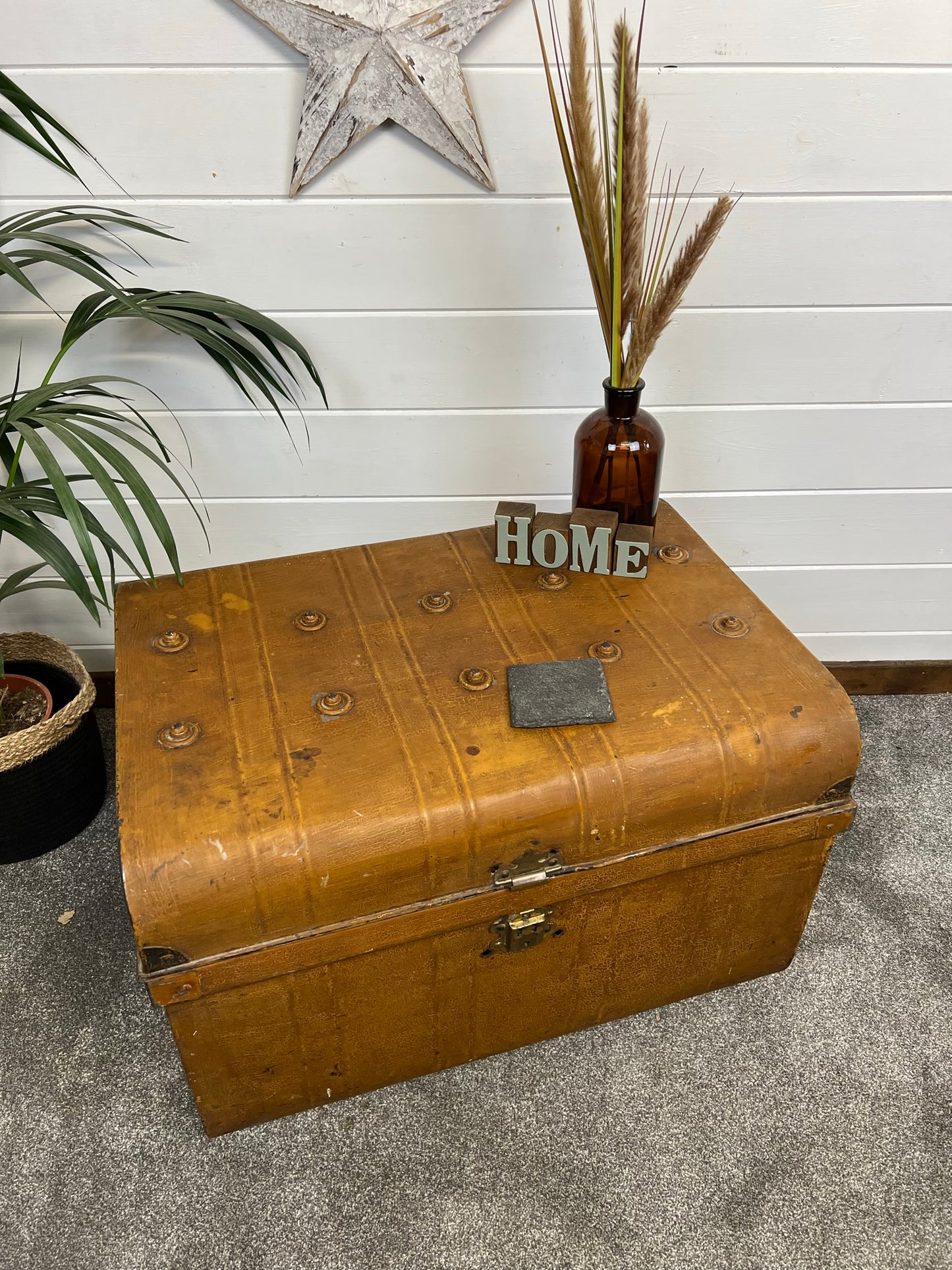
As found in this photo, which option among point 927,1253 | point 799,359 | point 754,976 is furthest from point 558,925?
point 799,359

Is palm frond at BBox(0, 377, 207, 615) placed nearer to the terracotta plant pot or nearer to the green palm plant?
the green palm plant

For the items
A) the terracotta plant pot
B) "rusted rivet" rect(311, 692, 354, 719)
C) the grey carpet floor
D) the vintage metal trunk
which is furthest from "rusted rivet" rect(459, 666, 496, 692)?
the terracotta plant pot

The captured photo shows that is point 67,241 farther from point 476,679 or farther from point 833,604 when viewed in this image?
point 833,604

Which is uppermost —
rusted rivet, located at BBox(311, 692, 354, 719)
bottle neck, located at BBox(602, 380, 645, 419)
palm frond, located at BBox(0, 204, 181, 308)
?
palm frond, located at BBox(0, 204, 181, 308)

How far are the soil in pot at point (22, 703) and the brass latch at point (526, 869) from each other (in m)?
0.83

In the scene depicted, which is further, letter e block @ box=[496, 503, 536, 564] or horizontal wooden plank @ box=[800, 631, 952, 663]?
horizontal wooden plank @ box=[800, 631, 952, 663]

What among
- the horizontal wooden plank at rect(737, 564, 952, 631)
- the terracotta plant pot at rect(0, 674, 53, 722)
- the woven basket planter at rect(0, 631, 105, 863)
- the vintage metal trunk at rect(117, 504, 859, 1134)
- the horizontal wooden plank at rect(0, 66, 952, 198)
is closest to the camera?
the vintage metal trunk at rect(117, 504, 859, 1134)

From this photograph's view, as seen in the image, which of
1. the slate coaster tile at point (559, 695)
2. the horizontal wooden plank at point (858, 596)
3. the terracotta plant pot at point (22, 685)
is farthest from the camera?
the horizontal wooden plank at point (858, 596)

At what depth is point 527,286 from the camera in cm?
148

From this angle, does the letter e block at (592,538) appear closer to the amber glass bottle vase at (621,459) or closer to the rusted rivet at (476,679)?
the amber glass bottle vase at (621,459)

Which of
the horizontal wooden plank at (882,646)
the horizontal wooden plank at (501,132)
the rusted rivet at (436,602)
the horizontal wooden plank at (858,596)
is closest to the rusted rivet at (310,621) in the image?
the rusted rivet at (436,602)

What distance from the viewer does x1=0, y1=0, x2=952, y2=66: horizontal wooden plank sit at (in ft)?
4.13

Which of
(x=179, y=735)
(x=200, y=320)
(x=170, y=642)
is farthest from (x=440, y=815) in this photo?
(x=200, y=320)

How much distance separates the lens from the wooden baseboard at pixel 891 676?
75.2 inches
